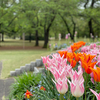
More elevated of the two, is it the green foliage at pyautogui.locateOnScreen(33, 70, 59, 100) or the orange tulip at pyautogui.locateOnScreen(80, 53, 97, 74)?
the orange tulip at pyautogui.locateOnScreen(80, 53, 97, 74)

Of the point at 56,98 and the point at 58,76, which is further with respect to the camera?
the point at 56,98

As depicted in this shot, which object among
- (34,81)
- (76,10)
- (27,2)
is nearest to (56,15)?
(76,10)

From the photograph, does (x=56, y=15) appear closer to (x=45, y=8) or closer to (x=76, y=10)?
(x=45, y=8)

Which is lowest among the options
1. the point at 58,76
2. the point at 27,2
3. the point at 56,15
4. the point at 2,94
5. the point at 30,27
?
the point at 2,94

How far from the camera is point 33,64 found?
616 centimetres

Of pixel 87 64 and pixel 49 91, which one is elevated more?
pixel 87 64

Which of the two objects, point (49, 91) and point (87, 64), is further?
point (49, 91)

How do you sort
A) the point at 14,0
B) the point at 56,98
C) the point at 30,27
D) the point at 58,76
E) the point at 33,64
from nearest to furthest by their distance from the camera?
the point at 58,76
the point at 56,98
the point at 33,64
the point at 30,27
the point at 14,0

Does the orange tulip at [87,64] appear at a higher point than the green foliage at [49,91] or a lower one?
higher

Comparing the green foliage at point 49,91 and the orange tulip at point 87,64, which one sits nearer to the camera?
the orange tulip at point 87,64

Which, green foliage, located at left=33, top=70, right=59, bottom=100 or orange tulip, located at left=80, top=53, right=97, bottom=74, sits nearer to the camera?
orange tulip, located at left=80, top=53, right=97, bottom=74

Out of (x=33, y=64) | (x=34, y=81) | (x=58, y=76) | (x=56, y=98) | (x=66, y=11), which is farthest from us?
(x=66, y=11)

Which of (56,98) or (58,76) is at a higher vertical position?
(58,76)

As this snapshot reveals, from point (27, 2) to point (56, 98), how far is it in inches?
730
